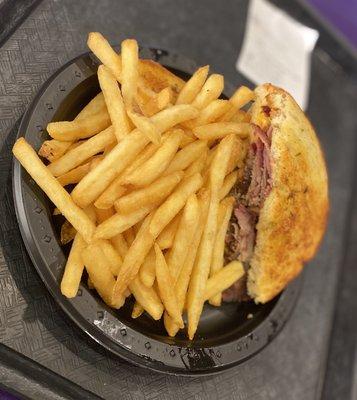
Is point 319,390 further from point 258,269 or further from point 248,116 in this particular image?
point 248,116

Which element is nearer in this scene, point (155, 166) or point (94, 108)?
point (155, 166)

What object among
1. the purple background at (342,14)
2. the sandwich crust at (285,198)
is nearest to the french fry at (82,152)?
the sandwich crust at (285,198)

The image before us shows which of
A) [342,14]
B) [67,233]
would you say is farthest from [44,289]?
[342,14]

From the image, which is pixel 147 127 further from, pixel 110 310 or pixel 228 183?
pixel 110 310

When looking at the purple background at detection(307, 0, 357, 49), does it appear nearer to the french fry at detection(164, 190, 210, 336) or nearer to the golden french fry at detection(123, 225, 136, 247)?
the french fry at detection(164, 190, 210, 336)

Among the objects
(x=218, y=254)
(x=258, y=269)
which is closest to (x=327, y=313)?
(x=258, y=269)

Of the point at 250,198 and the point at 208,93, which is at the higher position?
the point at 208,93

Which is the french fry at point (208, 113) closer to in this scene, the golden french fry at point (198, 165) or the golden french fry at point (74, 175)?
the golden french fry at point (198, 165)
